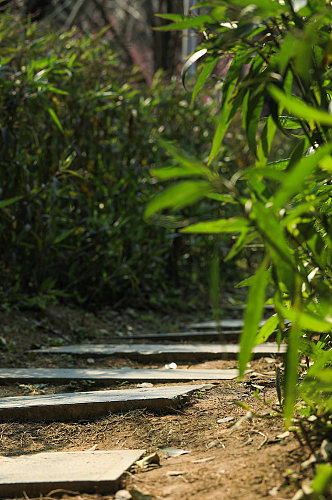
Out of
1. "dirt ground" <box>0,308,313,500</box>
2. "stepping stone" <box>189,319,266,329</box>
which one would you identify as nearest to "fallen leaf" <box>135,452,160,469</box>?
"dirt ground" <box>0,308,313,500</box>

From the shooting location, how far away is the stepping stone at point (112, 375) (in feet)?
7.27

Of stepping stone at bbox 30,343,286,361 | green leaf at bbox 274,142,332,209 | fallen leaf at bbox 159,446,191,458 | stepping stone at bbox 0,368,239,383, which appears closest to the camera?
green leaf at bbox 274,142,332,209

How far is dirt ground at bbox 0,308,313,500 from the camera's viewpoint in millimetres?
1156

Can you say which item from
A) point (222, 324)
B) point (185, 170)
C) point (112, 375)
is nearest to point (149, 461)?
point (185, 170)

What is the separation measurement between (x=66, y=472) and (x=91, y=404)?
0.50 m

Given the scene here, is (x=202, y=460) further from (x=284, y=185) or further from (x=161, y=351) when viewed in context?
(x=161, y=351)

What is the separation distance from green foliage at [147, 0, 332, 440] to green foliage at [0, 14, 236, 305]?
6.38 ft

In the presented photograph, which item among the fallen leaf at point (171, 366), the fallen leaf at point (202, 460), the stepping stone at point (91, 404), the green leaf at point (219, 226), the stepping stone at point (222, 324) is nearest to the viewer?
the green leaf at point (219, 226)

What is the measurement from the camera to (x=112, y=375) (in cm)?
234

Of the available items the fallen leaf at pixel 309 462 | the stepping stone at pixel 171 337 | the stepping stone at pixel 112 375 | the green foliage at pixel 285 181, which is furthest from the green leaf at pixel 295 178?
the stepping stone at pixel 171 337

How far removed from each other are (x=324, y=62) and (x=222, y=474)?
2.64ft

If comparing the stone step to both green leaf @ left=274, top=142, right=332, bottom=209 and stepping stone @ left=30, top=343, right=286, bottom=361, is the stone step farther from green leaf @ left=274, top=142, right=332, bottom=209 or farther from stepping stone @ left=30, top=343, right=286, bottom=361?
green leaf @ left=274, top=142, right=332, bottom=209

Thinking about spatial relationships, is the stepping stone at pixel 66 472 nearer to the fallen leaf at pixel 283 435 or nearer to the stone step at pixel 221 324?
the fallen leaf at pixel 283 435

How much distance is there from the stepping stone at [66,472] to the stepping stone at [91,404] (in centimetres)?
33
